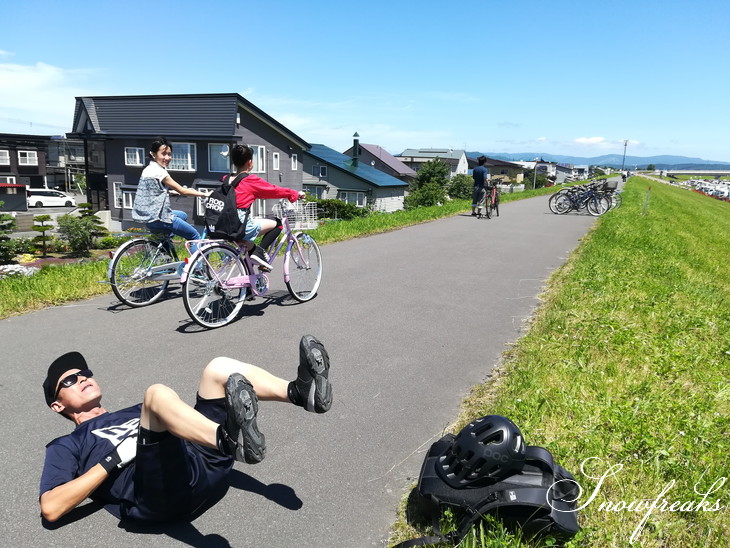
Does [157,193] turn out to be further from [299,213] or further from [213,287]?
[299,213]

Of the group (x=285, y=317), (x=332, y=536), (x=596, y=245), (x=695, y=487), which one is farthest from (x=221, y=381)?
(x=596, y=245)

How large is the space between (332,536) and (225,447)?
79 cm

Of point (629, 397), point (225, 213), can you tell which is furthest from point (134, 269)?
point (629, 397)

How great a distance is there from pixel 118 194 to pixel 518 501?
44.6 metres

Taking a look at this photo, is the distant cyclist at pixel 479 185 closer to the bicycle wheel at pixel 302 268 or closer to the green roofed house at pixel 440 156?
the bicycle wheel at pixel 302 268

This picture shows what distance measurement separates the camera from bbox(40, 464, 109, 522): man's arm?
2.44 m

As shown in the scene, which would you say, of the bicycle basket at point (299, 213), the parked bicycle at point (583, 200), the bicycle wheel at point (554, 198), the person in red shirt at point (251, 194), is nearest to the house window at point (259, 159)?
the bicycle wheel at point (554, 198)

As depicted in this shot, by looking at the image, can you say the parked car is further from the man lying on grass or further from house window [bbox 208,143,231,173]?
the man lying on grass

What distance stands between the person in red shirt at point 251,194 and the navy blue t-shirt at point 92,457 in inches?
135

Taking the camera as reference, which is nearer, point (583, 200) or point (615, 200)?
point (583, 200)

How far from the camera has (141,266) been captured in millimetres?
6320

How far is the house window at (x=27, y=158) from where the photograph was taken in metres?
61.9

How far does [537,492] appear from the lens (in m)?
2.49

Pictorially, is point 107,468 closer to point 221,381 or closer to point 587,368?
point 221,381
